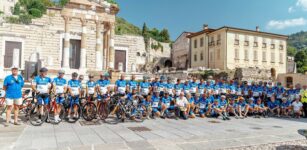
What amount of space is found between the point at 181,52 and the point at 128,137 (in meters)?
45.3

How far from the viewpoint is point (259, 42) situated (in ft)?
134

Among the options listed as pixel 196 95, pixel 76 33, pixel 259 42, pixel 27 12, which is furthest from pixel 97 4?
pixel 259 42

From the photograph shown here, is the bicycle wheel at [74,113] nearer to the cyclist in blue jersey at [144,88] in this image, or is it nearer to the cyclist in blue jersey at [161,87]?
the cyclist in blue jersey at [144,88]

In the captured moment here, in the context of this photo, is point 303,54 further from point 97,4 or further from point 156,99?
point 156,99

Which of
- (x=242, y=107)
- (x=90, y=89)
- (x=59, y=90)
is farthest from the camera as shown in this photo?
(x=242, y=107)

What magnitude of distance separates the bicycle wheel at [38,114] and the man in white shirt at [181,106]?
212 inches

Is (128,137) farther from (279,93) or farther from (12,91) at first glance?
(279,93)

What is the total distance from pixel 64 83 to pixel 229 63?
33222mm

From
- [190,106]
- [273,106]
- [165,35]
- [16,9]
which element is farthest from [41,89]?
[165,35]

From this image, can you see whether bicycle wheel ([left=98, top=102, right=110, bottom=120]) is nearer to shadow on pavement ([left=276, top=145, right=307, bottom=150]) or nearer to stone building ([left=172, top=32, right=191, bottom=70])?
shadow on pavement ([left=276, top=145, right=307, bottom=150])

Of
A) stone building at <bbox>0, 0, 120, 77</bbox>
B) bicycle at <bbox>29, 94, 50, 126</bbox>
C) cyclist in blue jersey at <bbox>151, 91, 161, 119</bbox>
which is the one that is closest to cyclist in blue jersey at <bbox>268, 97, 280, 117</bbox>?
cyclist in blue jersey at <bbox>151, 91, 161, 119</bbox>

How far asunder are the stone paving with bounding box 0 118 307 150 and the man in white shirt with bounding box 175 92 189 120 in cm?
217

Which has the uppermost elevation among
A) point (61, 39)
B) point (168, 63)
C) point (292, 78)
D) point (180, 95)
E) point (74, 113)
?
point (61, 39)

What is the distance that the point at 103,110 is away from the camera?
29.8 ft
